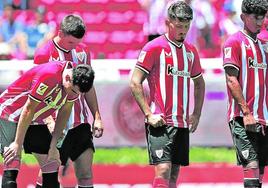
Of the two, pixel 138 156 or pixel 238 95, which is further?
pixel 138 156

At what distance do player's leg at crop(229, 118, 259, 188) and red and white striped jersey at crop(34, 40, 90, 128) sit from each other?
1.48m

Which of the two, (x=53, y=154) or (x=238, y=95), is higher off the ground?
(x=238, y=95)

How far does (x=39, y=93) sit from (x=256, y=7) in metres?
2.07

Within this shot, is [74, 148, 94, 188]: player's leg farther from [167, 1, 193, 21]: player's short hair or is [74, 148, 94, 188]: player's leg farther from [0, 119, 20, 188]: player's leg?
[167, 1, 193, 21]: player's short hair

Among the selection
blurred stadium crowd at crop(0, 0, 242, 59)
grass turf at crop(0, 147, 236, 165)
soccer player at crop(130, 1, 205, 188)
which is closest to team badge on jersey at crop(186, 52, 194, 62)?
soccer player at crop(130, 1, 205, 188)

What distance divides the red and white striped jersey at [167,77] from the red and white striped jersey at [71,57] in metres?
0.71

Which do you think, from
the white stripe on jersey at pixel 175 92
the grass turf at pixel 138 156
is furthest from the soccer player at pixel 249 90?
the grass turf at pixel 138 156

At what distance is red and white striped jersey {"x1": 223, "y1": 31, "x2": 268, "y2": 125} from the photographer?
28.7 feet

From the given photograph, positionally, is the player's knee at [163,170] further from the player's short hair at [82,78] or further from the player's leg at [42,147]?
the player's short hair at [82,78]

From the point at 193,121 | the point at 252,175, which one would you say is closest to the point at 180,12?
the point at 193,121

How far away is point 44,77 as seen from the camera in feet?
27.0

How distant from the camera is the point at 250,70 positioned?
8773 mm

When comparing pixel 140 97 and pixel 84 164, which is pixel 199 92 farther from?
pixel 84 164

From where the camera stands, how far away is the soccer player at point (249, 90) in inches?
342
